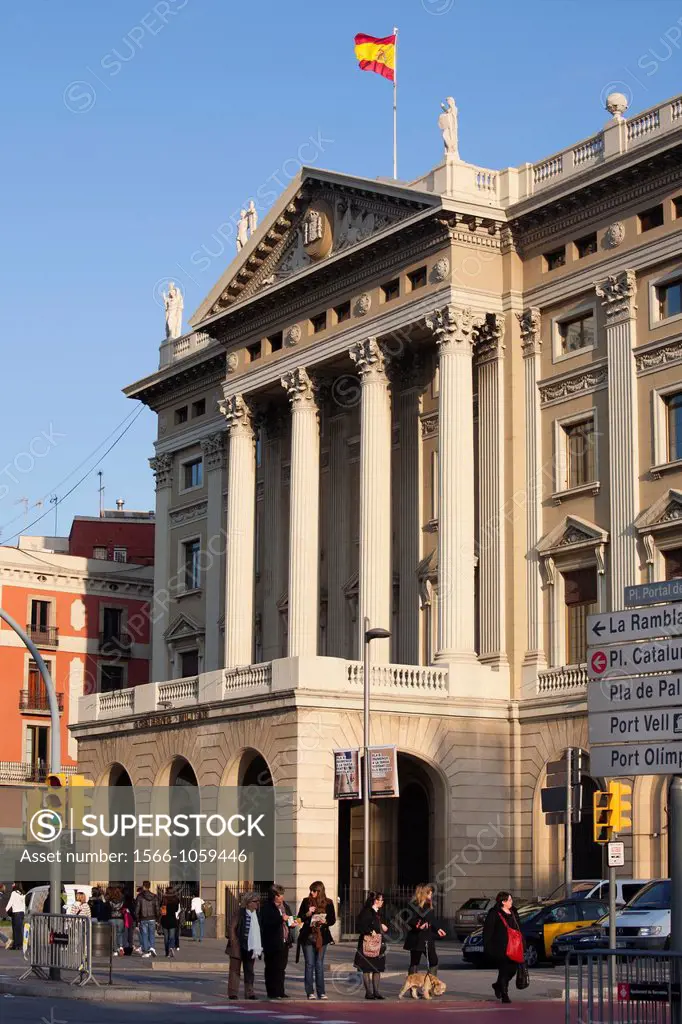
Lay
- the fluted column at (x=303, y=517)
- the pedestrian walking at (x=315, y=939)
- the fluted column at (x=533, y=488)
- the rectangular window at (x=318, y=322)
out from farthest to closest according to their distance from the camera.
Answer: the rectangular window at (x=318, y=322), the fluted column at (x=303, y=517), the fluted column at (x=533, y=488), the pedestrian walking at (x=315, y=939)

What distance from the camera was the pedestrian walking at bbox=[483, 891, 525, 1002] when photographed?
27750 mm

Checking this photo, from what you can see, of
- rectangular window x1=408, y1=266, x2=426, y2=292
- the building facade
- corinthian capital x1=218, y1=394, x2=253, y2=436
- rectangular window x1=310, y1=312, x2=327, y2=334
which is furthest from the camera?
the building facade

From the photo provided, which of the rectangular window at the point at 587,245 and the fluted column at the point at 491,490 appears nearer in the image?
the rectangular window at the point at 587,245

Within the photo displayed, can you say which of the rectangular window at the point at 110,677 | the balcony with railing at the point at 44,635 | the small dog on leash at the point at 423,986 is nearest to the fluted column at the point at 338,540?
the balcony with railing at the point at 44,635

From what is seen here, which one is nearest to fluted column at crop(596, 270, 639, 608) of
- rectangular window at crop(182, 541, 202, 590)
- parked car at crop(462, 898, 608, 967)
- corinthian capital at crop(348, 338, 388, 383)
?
corinthian capital at crop(348, 338, 388, 383)

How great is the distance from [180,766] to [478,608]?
434 inches

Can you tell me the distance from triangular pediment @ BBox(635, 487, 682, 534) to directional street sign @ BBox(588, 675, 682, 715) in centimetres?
2598

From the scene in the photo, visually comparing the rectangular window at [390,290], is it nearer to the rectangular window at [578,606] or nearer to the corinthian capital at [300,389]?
the corinthian capital at [300,389]

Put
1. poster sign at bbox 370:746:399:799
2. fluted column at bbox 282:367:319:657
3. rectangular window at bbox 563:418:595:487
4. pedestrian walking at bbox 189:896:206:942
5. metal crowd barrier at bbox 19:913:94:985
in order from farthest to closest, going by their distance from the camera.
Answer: fluted column at bbox 282:367:319:657, rectangular window at bbox 563:418:595:487, pedestrian walking at bbox 189:896:206:942, poster sign at bbox 370:746:399:799, metal crowd barrier at bbox 19:913:94:985

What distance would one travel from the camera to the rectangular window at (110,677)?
82.2 metres

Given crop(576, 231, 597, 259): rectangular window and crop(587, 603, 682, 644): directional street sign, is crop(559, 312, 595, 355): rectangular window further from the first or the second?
crop(587, 603, 682, 644): directional street sign

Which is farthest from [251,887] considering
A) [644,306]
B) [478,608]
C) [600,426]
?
[644,306]

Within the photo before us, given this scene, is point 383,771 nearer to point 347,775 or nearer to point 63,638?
point 347,775

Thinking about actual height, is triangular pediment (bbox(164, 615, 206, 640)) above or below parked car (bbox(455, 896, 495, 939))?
above
